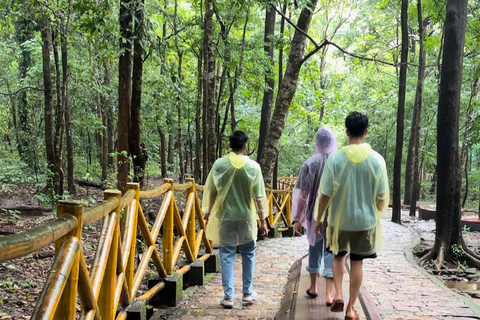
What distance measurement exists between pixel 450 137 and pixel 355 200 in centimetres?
573

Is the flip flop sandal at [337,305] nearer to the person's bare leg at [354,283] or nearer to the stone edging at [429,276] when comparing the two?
the person's bare leg at [354,283]

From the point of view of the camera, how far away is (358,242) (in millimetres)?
3297

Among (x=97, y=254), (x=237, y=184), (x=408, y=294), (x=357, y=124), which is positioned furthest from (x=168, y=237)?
(x=408, y=294)

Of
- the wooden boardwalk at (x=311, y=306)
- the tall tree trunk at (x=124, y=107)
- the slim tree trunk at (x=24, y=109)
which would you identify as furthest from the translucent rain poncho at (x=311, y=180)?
the slim tree trunk at (x=24, y=109)

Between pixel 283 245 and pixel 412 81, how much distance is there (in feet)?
51.0

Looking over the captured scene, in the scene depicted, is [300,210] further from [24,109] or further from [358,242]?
[24,109]

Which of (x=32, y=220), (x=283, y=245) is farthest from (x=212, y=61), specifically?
(x=32, y=220)

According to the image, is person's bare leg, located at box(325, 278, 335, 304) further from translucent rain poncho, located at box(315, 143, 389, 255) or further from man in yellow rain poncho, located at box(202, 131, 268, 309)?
man in yellow rain poncho, located at box(202, 131, 268, 309)

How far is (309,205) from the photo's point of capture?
415 cm

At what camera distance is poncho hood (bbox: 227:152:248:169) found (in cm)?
414

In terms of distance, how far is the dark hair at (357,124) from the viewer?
3385mm

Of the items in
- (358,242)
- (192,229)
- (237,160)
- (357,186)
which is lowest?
(192,229)

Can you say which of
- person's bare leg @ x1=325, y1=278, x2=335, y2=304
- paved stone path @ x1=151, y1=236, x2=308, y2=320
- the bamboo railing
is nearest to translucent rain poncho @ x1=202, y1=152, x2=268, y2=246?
the bamboo railing

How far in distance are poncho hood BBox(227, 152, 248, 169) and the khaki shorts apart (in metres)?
1.26
